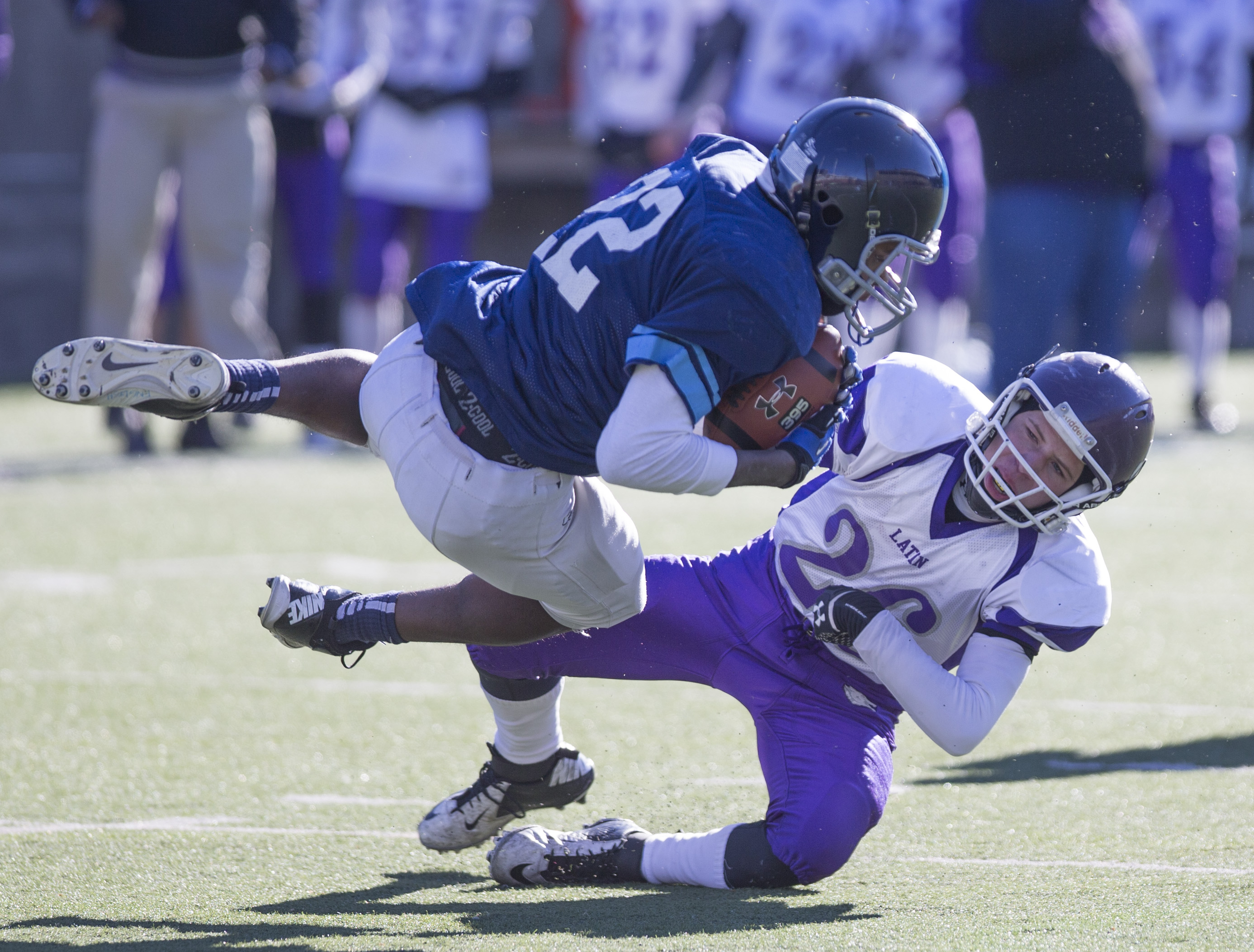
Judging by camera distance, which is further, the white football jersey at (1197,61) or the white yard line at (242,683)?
the white football jersey at (1197,61)

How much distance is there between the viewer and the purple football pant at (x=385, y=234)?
8180mm

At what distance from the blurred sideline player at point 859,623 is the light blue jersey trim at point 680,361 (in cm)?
52

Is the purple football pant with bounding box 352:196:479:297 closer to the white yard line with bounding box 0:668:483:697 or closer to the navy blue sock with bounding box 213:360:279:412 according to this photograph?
the white yard line with bounding box 0:668:483:697

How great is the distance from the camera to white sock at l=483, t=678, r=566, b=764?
348 centimetres

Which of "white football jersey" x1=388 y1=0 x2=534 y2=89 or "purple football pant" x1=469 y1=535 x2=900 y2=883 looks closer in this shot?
"purple football pant" x1=469 y1=535 x2=900 y2=883

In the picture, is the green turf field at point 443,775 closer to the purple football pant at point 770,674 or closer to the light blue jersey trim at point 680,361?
the purple football pant at point 770,674

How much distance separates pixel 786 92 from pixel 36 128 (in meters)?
5.00

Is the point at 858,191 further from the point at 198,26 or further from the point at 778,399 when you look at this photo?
the point at 198,26

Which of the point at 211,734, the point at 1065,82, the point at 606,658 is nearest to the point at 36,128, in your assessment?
the point at 1065,82

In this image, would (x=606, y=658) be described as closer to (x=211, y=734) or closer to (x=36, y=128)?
(x=211, y=734)

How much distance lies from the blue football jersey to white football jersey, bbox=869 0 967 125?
5863mm

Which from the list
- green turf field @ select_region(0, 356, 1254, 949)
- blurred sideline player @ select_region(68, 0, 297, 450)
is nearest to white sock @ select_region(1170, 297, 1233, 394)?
green turf field @ select_region(0, 356, 1254, 949)

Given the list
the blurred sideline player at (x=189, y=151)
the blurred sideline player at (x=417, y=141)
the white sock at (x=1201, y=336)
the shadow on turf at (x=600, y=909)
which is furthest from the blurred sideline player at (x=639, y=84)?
the shadow on turf at (x=600, y=909)

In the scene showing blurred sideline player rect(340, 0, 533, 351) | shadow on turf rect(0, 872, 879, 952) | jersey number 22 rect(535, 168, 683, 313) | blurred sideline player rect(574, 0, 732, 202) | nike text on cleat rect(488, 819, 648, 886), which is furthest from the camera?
blurred sideline player rect(574, 0, 732, 202)
